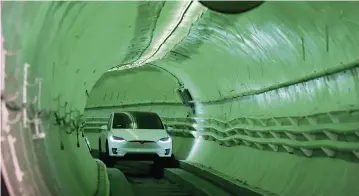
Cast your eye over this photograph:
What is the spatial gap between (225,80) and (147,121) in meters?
4.76

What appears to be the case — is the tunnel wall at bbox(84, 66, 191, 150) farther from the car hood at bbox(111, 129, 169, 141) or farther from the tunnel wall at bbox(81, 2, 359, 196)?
the tunnel wall at bbox(81, 2, 359, 196)

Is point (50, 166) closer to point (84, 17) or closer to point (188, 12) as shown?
point (84, 17)

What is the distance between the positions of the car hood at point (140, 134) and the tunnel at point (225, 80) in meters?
2.89

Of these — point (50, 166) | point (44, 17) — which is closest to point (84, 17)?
point (44, 17)

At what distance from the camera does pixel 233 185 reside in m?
10.6

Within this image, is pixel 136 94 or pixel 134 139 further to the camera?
pixel 136 94

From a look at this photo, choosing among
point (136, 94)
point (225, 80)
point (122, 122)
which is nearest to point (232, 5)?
point (225, 80)

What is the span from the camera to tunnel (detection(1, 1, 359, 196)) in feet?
15.2

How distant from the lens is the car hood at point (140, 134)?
15492 millimetres

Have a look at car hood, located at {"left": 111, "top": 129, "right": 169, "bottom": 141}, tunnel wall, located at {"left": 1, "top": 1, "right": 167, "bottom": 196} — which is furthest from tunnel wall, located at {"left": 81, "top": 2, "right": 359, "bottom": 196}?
car hood, located at {"left": 111, "top": 129, "right": 169, "bottom": 141}

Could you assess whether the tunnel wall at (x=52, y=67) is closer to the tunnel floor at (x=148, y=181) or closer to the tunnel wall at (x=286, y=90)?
the tunnel wall at (x=286, y=90)

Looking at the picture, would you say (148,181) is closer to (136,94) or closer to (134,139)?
(134,139)

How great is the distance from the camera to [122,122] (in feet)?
53.0

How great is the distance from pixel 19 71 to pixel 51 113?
183cm
